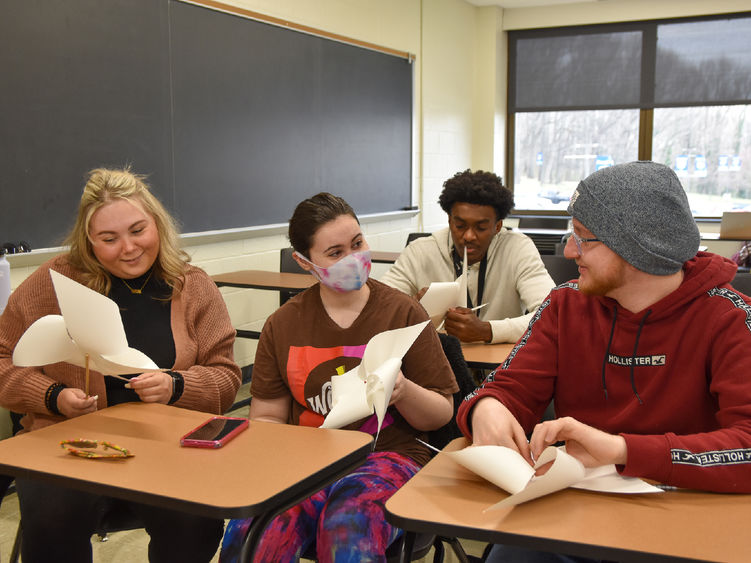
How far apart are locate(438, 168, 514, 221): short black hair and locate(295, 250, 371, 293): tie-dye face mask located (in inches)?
38.6

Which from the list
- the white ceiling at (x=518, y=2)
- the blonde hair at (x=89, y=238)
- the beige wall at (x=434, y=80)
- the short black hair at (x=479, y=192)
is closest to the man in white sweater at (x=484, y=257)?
the short black hair at (x=479, y=192)

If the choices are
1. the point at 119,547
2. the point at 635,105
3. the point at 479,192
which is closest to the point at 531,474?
the point at 479,192

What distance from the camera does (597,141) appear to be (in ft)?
25.1

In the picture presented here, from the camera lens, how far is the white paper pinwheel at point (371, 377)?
1441 millimetres

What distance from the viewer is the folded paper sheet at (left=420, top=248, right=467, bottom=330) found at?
2.40 metres

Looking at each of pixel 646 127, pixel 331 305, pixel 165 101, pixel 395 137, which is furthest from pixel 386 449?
pixel 646 127

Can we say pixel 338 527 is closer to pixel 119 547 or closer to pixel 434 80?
pixel 119 547

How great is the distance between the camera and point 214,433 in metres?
1.53

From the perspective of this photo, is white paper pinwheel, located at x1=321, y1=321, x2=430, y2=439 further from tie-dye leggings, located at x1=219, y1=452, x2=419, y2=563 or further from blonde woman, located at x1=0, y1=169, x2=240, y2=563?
blonde woman, located at x1=0, y1=169, x2=240, y2=563

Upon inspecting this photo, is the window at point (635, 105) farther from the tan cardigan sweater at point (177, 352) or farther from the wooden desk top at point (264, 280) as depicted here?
the tan cardigan sweater at point (177, 352)

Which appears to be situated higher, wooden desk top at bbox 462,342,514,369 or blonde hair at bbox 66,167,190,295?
blonde hair at bbox 66,167,190,295

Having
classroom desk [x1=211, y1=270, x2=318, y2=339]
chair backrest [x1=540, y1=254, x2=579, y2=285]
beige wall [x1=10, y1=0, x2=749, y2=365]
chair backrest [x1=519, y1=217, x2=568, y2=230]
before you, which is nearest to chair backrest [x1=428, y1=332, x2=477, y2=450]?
chair backrest [x1=540, y1=254, x2=579, y2=285]

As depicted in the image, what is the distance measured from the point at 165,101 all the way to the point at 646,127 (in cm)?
509

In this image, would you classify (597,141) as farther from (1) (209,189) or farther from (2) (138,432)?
(2) (138,432)
